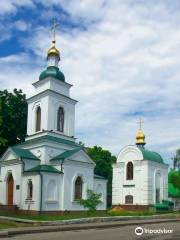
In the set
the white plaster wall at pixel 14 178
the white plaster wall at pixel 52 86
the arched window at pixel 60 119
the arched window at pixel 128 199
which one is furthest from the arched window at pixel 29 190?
the arched window at pixel 128 199

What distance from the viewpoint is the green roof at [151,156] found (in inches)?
1977

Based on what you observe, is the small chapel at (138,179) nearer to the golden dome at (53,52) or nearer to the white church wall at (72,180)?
the white church wall at (72,180)

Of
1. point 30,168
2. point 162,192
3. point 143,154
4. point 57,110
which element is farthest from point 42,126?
point 162,192

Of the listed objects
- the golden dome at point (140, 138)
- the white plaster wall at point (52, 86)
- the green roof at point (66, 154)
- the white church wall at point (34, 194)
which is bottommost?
the white church wall at point (34, 194)

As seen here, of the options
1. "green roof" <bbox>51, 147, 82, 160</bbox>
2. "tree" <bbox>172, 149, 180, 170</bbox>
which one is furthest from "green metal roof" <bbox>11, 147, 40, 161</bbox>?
"tree" <bbox>172, 149, 180, 170</bbox>

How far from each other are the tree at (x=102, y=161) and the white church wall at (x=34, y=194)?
2159cm

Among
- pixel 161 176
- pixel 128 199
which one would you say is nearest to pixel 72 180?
pixel 128 199

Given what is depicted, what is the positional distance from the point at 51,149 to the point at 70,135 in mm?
3683

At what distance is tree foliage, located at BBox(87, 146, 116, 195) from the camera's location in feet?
180

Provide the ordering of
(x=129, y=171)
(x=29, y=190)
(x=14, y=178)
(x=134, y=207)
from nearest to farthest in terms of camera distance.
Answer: (x=29, y=190) < (x=14, y=178) < (x=134, y=207) < (x=129, y=171)

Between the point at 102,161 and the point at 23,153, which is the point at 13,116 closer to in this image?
the point at 23,153

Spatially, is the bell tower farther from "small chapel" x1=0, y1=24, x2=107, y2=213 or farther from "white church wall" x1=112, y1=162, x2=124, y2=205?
"white church wall" x1=112, y1=162, x2=124, y2=205

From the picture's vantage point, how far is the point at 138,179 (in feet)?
162

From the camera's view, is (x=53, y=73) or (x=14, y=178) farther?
(x=53, y=73)
